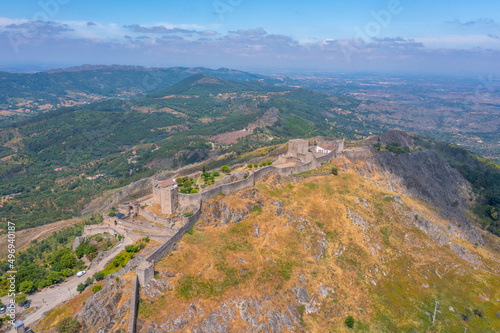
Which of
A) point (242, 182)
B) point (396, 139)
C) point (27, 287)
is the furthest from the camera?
point (396, 139)

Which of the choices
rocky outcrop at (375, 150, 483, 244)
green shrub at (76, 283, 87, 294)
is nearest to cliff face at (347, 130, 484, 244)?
rocky outcrop at (375, 150, 483, 244)

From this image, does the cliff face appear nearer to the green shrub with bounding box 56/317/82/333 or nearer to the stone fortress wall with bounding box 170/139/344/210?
the stone fortress wall with bounding box 170/139/344/210

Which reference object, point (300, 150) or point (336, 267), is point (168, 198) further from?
point (300, 150)

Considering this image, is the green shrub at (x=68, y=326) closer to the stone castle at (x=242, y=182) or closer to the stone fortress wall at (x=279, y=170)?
the stone castle at (x=242, y=182)

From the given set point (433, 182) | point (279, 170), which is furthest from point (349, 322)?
point (433, 182)

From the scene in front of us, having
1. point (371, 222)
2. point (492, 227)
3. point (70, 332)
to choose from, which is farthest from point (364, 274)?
point (492, 227)

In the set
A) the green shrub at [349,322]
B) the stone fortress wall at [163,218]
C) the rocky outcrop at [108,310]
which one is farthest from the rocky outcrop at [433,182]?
the rocky outcrop at [108,310]
